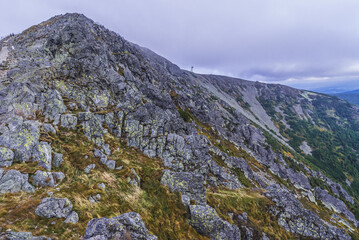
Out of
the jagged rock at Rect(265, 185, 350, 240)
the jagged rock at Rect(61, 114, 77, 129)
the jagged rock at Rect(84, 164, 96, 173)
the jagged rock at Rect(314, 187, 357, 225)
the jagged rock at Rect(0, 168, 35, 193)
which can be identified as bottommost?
the jagged rock at Rect(314, 187, 357, 225)

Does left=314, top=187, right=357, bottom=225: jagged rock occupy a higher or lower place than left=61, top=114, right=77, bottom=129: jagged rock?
lower

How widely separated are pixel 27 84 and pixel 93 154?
65.3 ft

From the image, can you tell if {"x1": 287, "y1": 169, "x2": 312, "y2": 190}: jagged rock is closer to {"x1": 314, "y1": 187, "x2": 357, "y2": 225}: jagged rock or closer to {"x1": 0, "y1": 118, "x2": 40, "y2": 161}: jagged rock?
{"x1": 314, "y1": 187, "x2": 357, "y2": 225}: jagged rock

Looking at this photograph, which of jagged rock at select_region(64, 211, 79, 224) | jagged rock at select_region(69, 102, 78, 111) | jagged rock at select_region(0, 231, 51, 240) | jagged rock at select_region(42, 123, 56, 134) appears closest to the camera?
jagged rock at select_region(0, 231, 51, 240)

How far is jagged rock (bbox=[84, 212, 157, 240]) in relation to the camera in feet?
35.3

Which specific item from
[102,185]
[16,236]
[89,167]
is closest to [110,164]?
[89,167]

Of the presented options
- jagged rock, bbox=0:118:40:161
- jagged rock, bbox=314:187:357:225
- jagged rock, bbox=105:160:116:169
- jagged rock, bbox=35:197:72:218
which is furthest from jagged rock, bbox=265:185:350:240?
jagged rock, bbox=314:187:357:225

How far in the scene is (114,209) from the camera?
15.2 m

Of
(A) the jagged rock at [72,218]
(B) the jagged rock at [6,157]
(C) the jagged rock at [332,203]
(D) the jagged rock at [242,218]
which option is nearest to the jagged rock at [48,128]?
(B) the jagged rock at [6,157]

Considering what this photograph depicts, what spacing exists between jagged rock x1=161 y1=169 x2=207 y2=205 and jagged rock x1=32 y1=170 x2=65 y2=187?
12.4 meters

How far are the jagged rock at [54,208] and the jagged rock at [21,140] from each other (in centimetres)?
721

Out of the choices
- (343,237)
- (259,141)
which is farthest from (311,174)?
(343,237)

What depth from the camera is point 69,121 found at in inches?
976

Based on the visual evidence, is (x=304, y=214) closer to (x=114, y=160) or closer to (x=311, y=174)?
(x=114, y=160)
